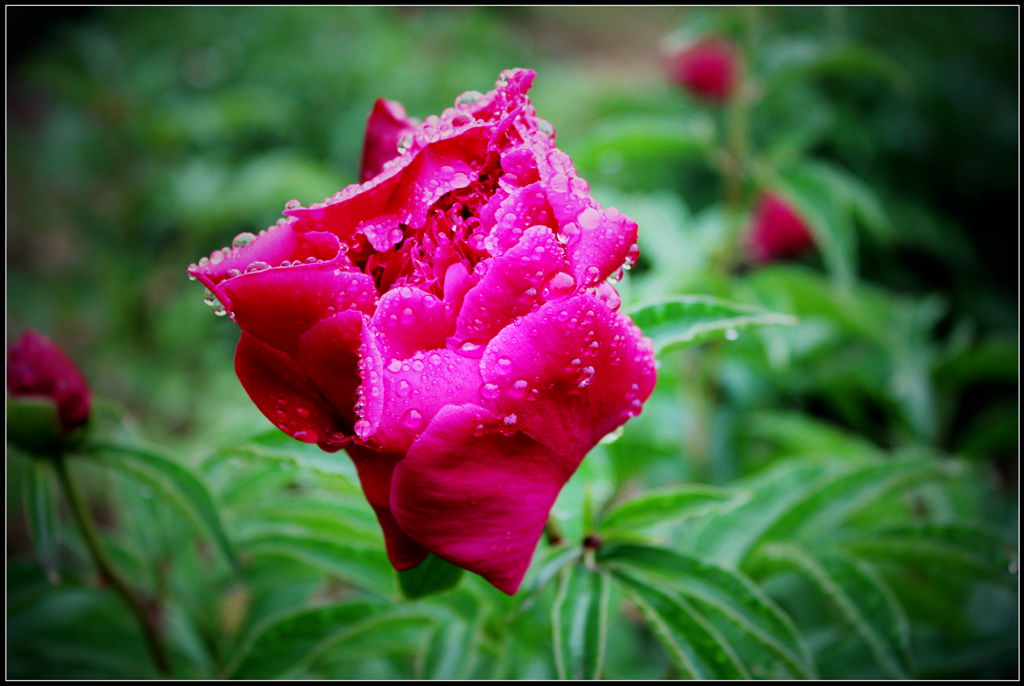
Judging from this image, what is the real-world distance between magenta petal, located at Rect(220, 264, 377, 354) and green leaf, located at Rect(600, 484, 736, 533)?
0.30 metres

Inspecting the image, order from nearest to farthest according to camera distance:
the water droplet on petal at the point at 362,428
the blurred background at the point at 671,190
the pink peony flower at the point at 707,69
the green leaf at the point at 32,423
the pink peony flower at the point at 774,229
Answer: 1. the water droplet on petal at the point at 362,428
2. the green leaf at the point at 32,423
3. the blurred background at the point at 671,190
4. the pink peony flower at the point at 774,229
5. the pink peony flower at the point at 707,69

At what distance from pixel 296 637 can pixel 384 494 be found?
304mm

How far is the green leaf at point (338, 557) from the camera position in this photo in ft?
2.16

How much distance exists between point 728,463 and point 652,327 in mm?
879

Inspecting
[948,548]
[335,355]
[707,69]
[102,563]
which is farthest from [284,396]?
[707,69]

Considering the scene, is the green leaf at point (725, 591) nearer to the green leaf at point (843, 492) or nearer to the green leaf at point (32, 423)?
the green leaf at point (843, 492)

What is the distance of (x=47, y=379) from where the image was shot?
0.58 metres

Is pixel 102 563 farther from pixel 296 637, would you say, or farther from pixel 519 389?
pixel 519 389

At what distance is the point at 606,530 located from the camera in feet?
1.80

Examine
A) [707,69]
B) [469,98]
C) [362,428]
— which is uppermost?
[707,69]

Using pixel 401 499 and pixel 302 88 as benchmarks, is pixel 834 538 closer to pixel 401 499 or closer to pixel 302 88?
pixel 401 499

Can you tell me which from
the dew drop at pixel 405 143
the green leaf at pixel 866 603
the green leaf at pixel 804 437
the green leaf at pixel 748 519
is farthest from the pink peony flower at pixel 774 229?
the dew drop at pixel 405 143

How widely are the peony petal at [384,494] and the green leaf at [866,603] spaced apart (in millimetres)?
402

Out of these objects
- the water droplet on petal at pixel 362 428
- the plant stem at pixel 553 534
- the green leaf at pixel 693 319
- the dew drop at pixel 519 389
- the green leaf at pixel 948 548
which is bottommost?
the green leaf at pixel 948 548
